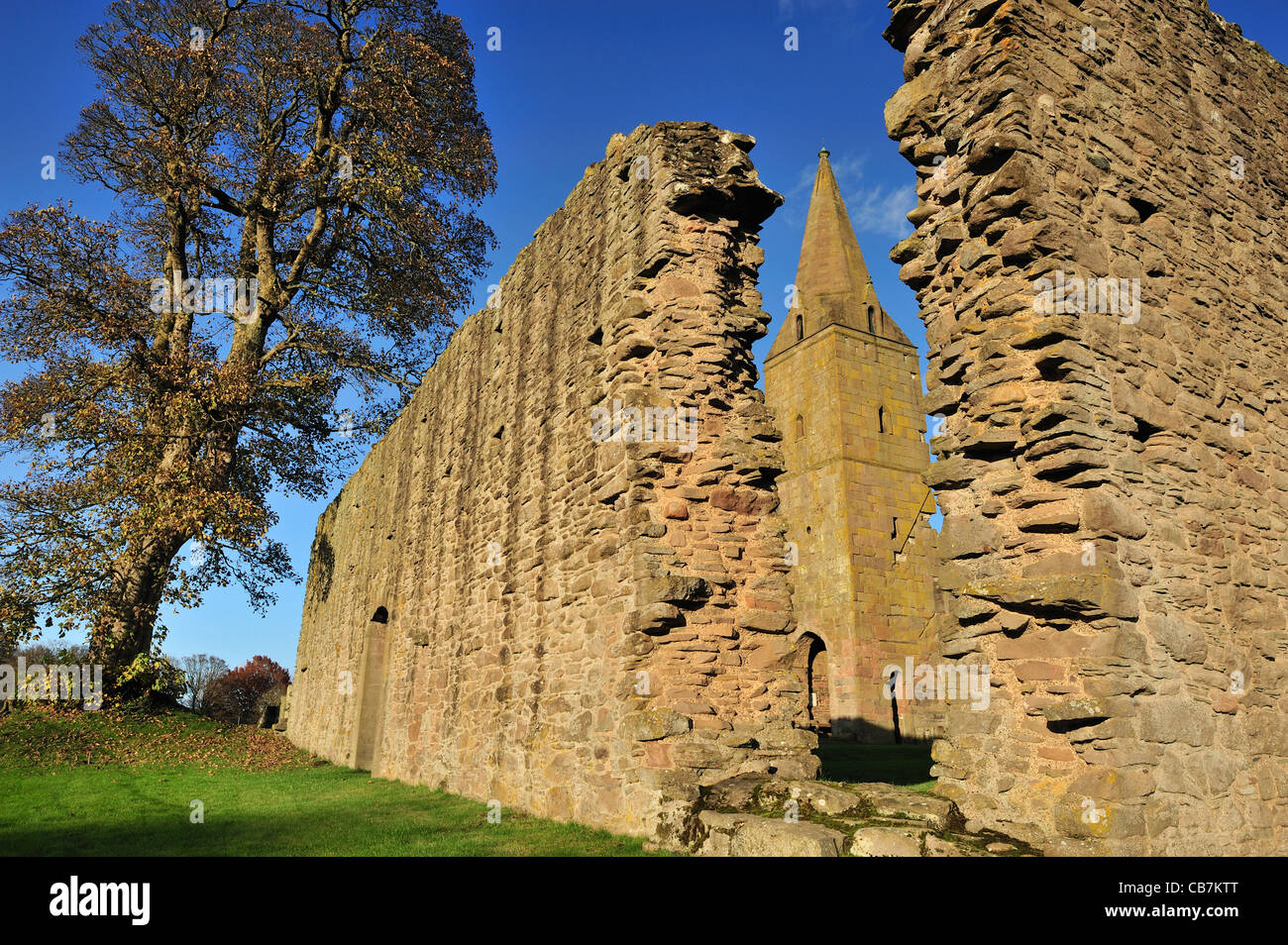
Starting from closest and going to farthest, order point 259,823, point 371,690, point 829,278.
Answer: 1. point 259,823
2. point 371,690
3. point 829,278

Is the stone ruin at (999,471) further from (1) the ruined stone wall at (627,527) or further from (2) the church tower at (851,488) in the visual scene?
(2) the church tower at (851,488)

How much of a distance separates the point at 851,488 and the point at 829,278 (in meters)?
8.03

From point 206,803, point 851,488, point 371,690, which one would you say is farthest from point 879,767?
point 851,488

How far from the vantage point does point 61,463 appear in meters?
14.1

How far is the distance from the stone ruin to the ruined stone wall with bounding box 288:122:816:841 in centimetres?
4

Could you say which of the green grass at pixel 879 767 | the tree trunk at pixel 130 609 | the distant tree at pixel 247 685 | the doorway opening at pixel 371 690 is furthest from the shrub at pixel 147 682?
the distant tree at pixel 247 685

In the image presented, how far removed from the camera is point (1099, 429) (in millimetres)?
5160

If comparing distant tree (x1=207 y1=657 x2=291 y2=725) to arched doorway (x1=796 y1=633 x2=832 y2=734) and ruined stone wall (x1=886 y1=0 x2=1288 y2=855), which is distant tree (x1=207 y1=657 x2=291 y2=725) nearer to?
arched doorway (x1=796 y1=633 x2=832 y2=734)

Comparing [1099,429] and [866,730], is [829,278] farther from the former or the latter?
[1099,429]

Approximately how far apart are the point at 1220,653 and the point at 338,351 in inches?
685

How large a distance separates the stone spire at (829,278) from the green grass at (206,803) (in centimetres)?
1977

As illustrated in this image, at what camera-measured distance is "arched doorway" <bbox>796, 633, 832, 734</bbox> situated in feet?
72.8

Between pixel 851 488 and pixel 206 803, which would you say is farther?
pixel 851 488
